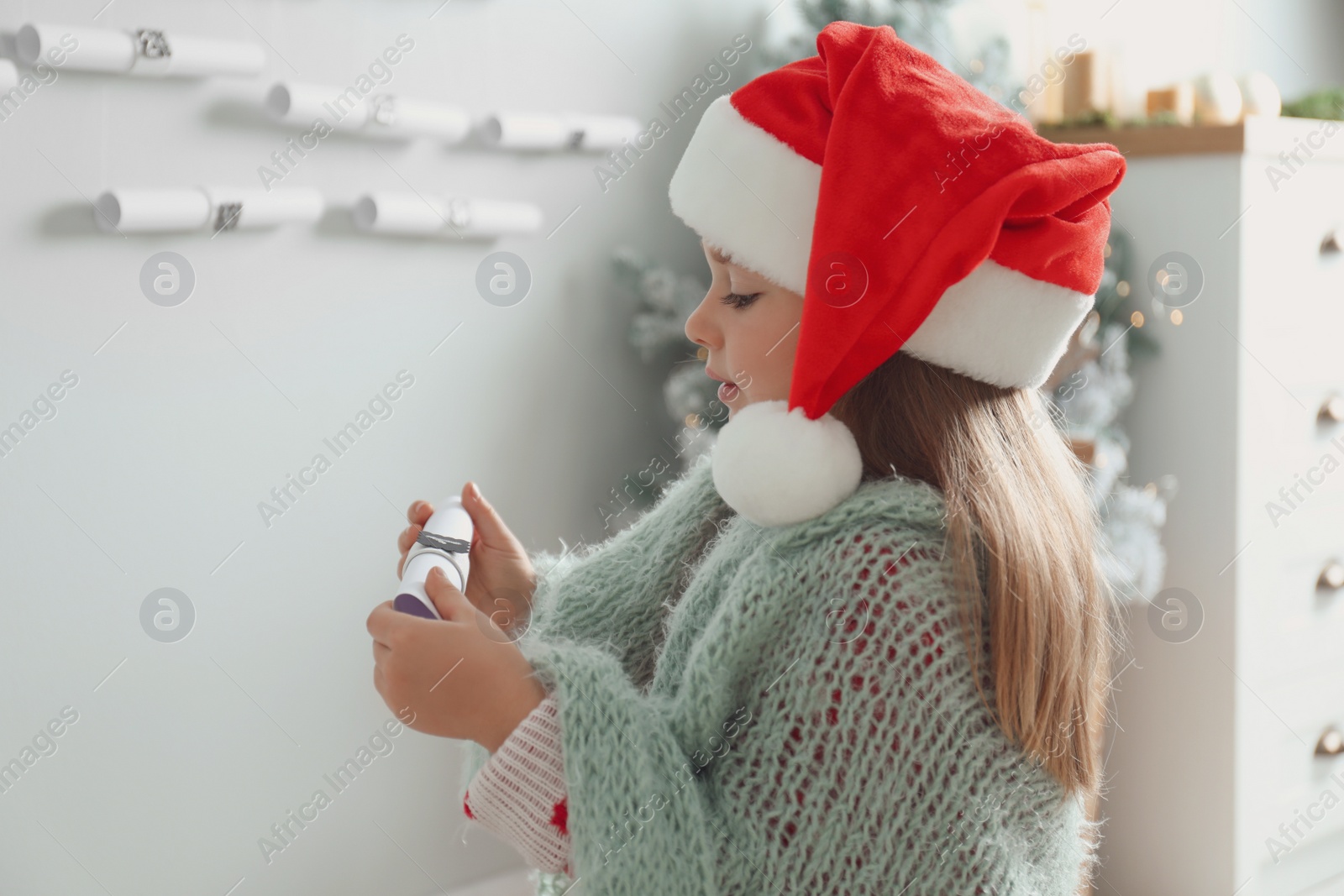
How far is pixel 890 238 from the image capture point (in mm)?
712

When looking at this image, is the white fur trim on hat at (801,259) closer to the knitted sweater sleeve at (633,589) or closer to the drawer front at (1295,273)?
the knitted sweater sleeve at (633,589)

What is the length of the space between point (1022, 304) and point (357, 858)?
130cm

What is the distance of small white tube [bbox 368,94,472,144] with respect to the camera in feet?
4.60

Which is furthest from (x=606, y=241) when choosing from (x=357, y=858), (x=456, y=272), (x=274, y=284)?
(x=357, y=858)

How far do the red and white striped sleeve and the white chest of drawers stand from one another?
1.36 meters

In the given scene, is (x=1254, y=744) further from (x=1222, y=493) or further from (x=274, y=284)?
(x=274, y=284)

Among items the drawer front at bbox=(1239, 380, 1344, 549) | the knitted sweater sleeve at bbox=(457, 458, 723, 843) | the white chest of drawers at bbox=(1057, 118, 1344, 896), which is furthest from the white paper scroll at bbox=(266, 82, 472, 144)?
the drawer front at bbox=(1239, 380, 1344, 549)

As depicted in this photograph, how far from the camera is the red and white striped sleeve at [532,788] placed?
0.73 meters

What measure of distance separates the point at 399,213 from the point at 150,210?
320 millimetres

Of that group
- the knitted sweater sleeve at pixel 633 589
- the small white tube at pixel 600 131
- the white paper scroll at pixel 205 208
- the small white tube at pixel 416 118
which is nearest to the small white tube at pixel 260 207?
the white paper scroll at pixel 205 208

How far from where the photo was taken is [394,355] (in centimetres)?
152

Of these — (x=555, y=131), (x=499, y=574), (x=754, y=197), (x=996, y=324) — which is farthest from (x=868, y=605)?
(x=555, y=131)

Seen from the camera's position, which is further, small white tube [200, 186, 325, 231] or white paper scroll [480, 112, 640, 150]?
white paper scroll [480, 112, 640, 150]

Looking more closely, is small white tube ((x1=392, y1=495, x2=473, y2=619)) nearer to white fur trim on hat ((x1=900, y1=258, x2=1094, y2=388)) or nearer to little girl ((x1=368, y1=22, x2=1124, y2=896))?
little girl ((x1=368, y1=22, x2=1124, y2=896))
